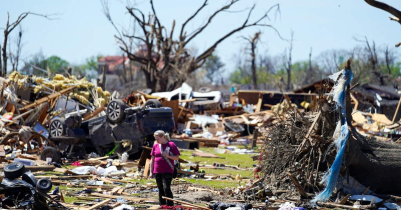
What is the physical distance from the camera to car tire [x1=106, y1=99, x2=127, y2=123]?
17922 millimetres

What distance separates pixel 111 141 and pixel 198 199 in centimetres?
810

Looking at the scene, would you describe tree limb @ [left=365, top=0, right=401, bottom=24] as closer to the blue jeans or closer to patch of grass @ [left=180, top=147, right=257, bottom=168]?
the blue jeans

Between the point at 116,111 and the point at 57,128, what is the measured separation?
213 cm

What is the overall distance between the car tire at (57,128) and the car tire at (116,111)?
1577 mm

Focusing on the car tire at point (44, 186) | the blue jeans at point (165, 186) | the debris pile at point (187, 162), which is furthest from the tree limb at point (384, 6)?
the car tire at point (44, 186)

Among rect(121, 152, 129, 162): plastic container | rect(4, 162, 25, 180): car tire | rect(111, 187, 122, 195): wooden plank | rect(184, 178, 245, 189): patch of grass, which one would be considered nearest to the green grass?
rect(111, 187, 122, 195): wooden plank

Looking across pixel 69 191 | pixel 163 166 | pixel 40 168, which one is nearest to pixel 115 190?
pixel 69 191

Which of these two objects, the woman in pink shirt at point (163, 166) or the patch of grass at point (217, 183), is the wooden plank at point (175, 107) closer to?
the patch of grass at point (217, 183)

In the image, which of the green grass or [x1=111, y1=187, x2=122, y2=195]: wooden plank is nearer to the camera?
the green grass

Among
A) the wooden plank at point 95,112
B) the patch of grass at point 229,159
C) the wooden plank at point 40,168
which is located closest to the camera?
the wooden plank at point 40,168

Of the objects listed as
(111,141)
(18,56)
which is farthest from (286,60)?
(111,141)

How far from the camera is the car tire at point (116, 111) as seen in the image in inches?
706

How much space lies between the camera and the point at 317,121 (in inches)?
441

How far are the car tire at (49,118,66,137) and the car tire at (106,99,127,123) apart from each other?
5.18ft
